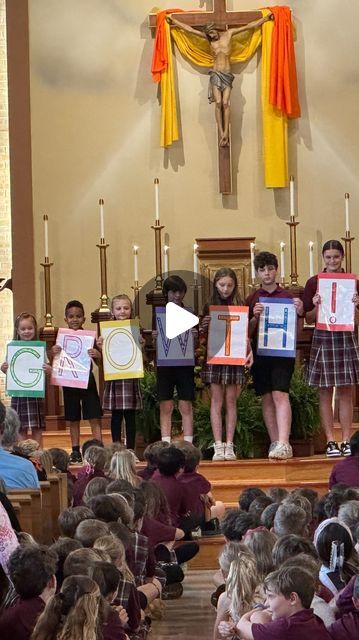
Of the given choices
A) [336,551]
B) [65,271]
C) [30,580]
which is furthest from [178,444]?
[65,271]

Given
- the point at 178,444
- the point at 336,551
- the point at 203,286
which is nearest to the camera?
the point at 336,551

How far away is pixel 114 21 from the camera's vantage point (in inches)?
485

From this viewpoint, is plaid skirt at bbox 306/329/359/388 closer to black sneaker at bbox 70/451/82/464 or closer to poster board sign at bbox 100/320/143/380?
poster board sign at bbox 100/320/143/380

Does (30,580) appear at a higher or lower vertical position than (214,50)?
lower

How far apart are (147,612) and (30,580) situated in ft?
7.41

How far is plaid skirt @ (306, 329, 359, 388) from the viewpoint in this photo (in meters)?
8.90

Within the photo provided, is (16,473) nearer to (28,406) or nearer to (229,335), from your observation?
(229,335)

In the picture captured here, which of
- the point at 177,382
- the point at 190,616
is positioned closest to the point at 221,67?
the point at 177,382

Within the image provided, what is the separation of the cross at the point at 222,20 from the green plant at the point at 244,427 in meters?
3.25

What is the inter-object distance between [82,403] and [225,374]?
1.19 m

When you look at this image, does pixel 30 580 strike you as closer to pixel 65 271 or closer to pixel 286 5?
pixel 65 271

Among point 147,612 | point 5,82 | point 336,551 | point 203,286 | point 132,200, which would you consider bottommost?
point 147,612

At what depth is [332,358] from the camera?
29.4ft

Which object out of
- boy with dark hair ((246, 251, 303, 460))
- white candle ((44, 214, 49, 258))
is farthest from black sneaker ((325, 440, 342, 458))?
white candle ((44, 214, 49, 258))
